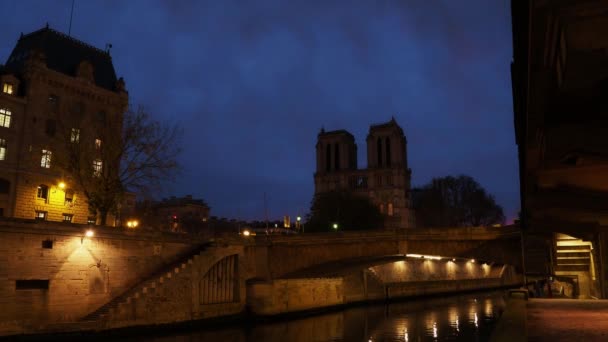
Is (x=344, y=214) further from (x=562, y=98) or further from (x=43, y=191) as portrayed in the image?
(x=562, y=98)

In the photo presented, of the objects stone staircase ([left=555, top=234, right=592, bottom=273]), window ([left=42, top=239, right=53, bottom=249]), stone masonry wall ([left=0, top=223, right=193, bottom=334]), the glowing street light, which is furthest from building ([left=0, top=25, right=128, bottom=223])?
stone staircase ([left=555, top=234, right=592, bottom=273])

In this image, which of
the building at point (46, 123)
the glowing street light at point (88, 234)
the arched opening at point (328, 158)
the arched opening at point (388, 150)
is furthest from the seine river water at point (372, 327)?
the arched opening at point (328, 158)

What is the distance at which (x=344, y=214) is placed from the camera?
77812mm

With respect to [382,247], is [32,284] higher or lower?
lower

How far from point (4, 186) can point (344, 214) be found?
49124 millimetres

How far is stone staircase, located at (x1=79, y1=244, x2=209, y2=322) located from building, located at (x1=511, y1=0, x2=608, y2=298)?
19776 millimetres

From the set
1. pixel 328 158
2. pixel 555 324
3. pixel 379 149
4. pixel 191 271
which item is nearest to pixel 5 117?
pixel 191 271

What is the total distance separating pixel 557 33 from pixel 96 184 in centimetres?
3414

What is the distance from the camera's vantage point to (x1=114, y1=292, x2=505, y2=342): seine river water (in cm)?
2562

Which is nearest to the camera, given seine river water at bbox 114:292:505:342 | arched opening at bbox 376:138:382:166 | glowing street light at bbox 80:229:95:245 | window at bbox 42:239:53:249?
window at bbox 42:239:53:249

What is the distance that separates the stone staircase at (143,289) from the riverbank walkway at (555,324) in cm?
1830

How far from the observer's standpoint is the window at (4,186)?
3891 centimetres

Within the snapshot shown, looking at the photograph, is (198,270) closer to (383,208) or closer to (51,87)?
(51,87)

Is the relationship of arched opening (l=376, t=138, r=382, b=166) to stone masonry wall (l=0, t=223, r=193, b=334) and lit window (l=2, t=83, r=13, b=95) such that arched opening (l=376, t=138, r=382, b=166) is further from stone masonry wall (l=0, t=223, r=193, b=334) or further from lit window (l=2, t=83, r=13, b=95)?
stone masonry wall (l=0, t=223, r=193, b=334)
